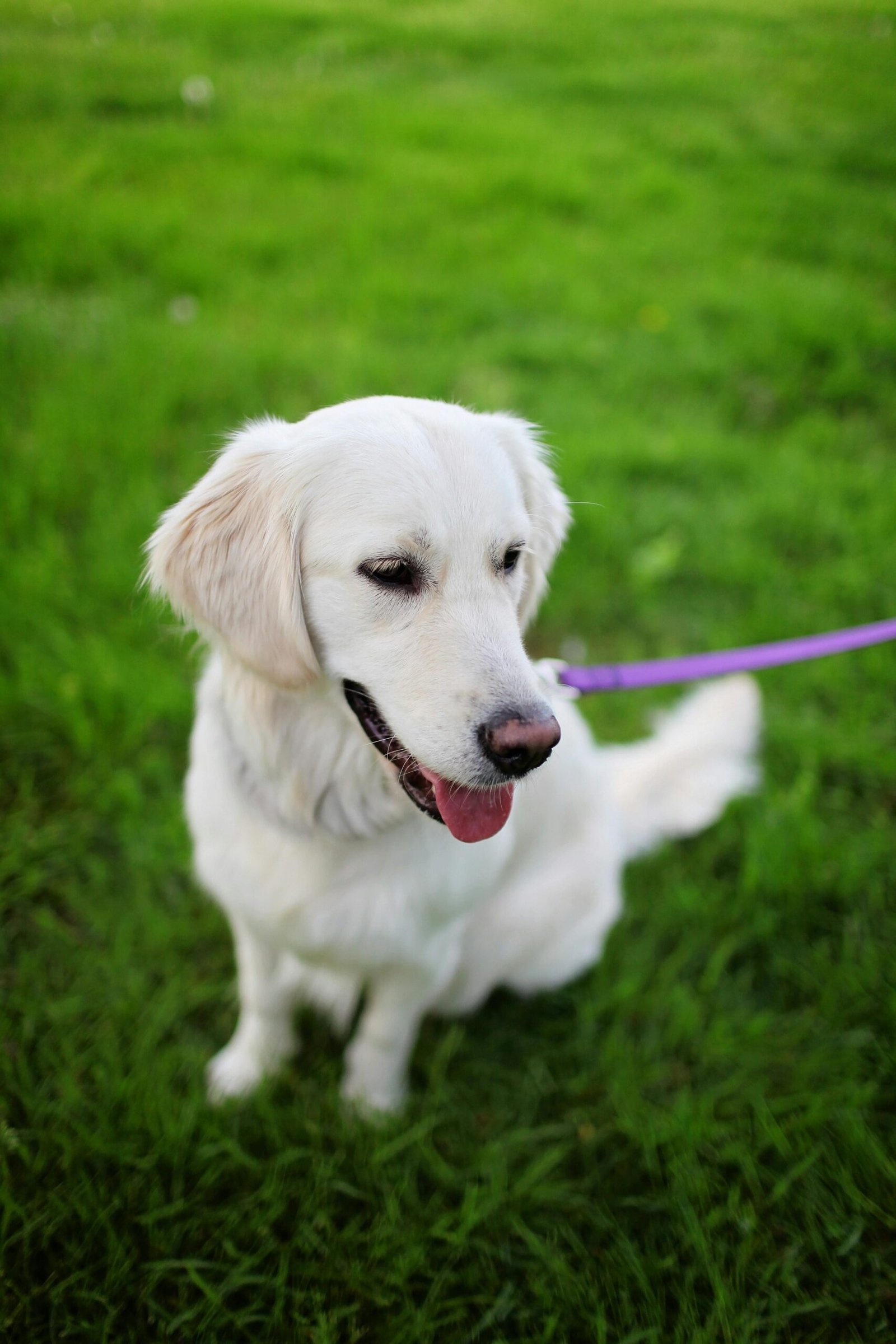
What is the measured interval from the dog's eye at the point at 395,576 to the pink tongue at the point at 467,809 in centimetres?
31

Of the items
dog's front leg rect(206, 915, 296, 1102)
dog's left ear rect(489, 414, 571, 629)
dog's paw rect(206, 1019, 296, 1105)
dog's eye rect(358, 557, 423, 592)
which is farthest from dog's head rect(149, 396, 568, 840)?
dog's paw rect(206, 1019, 296, 1105)

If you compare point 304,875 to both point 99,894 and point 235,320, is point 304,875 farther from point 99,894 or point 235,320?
point 235,320

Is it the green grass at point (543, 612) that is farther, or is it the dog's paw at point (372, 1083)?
the dog's paw at point (372, 1083)

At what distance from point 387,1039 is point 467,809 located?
2.51 feet

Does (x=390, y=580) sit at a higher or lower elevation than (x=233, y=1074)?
higher

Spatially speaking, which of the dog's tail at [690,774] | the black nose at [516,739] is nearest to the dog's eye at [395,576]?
the black nose at [516,739]

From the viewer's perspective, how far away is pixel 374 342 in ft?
12.8

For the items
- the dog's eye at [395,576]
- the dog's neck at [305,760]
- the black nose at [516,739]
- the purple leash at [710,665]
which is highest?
the dog's eye at [395,576]

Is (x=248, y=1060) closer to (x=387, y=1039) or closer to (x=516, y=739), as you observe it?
(x=387, y=1039)

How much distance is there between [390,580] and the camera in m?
1.32

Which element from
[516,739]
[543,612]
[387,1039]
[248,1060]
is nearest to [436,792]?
[516,739]

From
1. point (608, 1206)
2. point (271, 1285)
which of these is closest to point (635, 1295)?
point (608, 1206)

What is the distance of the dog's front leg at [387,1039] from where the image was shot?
68.5 inches

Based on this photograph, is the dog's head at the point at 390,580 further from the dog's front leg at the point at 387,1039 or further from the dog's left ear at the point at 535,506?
the dog's front leg at the point at 387,1039
